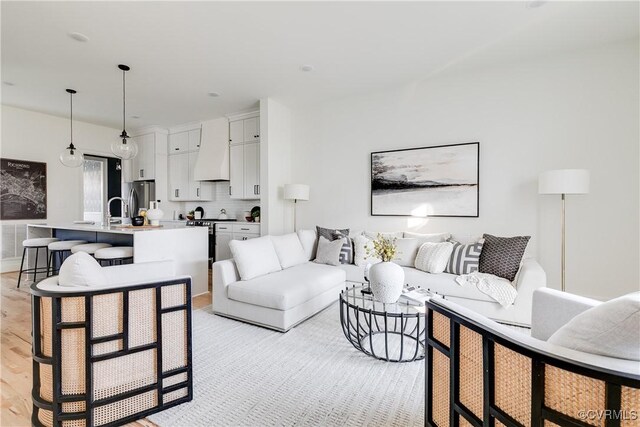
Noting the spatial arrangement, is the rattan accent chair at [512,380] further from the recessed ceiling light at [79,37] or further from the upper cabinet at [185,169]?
the upper cabinet at [185,169]

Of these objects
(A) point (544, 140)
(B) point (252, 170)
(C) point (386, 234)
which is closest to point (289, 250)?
(C) point (386, 234)

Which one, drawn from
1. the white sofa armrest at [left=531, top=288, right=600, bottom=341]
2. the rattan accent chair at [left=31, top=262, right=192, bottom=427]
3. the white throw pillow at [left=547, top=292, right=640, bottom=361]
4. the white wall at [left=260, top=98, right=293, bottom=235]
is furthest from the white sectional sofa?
the white throw pillow at [left=547, top=292, right=640, bottom=361]

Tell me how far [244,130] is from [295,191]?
1.72 metres

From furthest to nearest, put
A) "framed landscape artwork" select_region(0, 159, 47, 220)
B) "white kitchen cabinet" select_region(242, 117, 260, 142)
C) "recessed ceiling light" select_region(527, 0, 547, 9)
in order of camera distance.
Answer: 1. "white kitchen cabinet" select_region(242, 117, 260, 142)
2. "framed landscape artwork" select_region(0, 159, 47, 220)
3. "recessed ceiling light" select_region(527, 0, 547, 9)

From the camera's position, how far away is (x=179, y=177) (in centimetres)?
640

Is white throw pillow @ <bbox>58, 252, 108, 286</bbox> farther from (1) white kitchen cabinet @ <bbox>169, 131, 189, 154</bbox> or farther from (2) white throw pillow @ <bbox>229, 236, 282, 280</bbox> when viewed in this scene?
(1) white kitchen cabinet @ <bbox>169, 131, 189, 154</bbox>

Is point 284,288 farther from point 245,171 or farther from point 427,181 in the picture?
point 245,171

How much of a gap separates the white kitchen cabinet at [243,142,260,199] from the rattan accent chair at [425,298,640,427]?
4341mm

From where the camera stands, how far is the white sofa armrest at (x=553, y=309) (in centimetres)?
141

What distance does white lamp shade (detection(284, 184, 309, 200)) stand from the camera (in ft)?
15.2

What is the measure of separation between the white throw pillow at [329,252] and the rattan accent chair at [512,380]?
240 cm

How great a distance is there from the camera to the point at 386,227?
4.40m

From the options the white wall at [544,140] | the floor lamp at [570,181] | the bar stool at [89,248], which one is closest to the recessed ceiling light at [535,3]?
the white wall at [544,140]

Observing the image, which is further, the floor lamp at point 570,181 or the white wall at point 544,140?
the white wall at point 544,140
